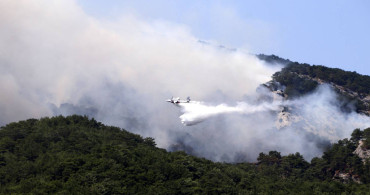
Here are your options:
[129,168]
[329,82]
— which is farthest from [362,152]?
[329,82]

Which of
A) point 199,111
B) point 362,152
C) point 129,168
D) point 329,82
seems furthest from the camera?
point 329,82

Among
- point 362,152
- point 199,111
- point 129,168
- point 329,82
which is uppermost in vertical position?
point 329,82

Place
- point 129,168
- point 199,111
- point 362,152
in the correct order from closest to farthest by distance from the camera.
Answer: point 129,168 < point 199,111 < point 362,152

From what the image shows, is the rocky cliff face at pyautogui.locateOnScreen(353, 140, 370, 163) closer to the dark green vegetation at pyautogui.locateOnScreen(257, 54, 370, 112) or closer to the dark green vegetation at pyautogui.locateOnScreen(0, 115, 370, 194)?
the dark green vegetation at pyautogui.locateOnScreen(0, 115, 370, 194)

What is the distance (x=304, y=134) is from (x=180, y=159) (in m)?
54.9

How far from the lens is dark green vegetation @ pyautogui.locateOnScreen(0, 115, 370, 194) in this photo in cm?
9606

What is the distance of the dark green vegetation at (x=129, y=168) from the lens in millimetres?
96062

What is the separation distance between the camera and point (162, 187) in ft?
318

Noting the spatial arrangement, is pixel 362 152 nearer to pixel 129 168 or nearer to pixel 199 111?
pixel 199 111

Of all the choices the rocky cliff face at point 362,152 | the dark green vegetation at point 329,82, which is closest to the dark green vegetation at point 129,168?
the rocky cliff face at point 362,152

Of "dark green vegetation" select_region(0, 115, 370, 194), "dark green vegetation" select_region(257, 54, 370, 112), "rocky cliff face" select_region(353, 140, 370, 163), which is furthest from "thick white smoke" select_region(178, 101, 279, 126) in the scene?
"dark green vegetation" select_region(257, 54, 370, 112)

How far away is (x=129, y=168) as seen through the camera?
10356 cm

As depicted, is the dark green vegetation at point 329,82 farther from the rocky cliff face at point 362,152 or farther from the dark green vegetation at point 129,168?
the dark green vegetation at point 129,168

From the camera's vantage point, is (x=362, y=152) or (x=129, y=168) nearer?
(x=129, y=168)
